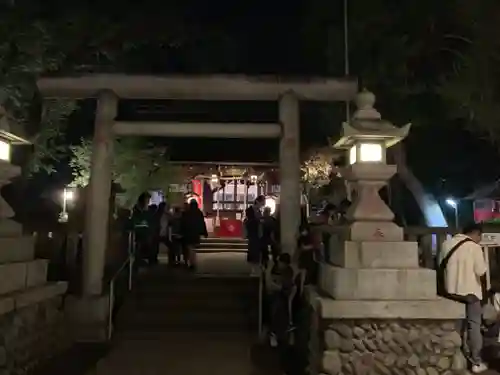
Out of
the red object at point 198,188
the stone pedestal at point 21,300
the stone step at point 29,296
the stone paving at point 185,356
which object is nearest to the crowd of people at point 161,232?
the stone paving at point 185,356

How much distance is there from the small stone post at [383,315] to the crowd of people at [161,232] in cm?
654

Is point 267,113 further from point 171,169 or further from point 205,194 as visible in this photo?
point 205,194

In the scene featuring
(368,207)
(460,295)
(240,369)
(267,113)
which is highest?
(267,113)

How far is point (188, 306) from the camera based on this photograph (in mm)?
10391

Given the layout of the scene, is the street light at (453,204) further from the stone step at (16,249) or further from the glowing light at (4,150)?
the glowing light at (4,150)

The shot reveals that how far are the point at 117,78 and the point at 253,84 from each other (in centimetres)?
251

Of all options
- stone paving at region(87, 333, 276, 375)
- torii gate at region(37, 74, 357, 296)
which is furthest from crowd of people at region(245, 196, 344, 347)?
torii gate at region(37, 74, 357, 296)

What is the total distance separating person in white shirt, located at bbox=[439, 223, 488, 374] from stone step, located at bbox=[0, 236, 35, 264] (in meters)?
5.53

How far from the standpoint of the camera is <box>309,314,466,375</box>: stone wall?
6.45 metres

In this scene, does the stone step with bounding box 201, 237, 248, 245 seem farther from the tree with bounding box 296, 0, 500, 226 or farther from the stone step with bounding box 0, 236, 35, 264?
the stone step with bounding box 0, 236, 35, 264

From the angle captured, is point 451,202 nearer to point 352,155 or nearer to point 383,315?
point 352,155

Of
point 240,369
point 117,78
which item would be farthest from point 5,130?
point 240,369

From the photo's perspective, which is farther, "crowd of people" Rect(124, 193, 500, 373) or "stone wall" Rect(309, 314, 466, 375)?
"crowd of people" Rect(124, 193, 500, 373)

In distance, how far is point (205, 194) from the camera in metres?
26.8
